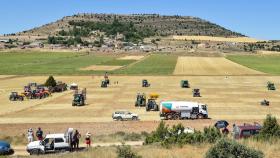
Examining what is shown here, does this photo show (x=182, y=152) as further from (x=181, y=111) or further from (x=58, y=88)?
(x=58, y=88)

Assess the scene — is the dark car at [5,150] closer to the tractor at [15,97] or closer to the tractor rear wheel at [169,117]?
the tractor rear wheel at [169,117]

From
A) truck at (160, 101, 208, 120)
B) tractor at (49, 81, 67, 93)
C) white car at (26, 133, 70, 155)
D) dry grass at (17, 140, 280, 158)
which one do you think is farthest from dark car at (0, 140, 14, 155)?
tractor at (49, 81, 67, 93)

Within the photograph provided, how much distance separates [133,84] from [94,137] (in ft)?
214

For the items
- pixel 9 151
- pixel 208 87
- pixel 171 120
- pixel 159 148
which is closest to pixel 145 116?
pixel 171 120

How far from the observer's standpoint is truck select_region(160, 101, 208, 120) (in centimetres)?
5981

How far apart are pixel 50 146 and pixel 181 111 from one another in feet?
84.7

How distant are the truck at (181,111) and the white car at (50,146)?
2394 cm

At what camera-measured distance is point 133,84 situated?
111m

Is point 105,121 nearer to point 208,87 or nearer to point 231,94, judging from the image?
point 231,94

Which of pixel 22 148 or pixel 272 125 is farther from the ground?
pixel 272 125

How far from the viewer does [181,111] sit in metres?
60.2

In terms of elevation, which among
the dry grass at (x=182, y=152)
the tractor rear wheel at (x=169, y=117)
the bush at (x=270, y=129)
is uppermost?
the bush at (x=270, y=129)

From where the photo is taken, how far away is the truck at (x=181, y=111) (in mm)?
59812

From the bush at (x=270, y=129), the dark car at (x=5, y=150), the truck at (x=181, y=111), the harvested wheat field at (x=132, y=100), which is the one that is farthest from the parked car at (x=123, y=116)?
the bush at (x=270, y=129)
